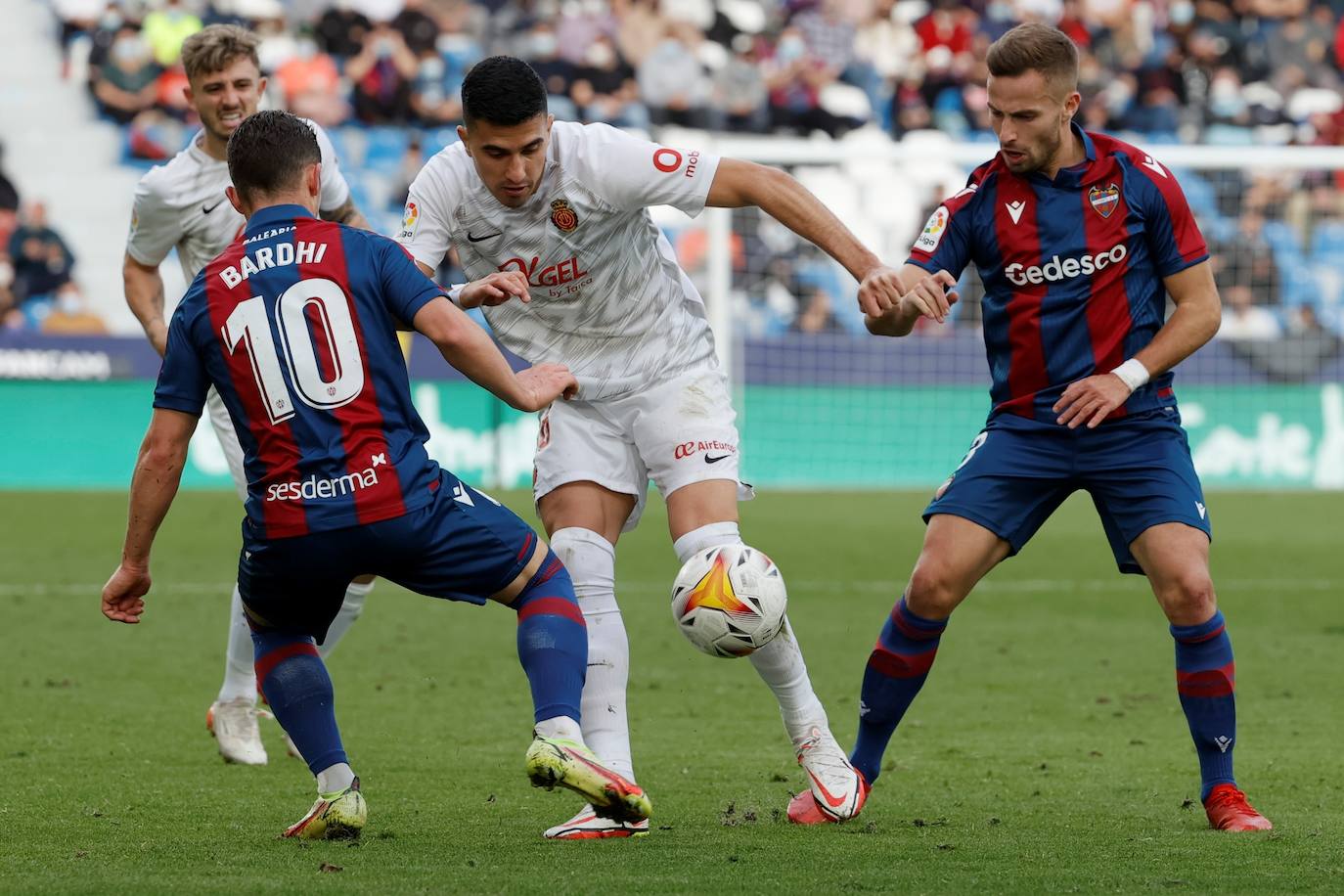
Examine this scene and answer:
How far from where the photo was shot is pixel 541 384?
4742 millimetres

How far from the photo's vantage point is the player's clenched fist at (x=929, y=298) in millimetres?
5125

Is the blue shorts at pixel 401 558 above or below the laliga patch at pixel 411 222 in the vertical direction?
below

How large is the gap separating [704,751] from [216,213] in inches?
103

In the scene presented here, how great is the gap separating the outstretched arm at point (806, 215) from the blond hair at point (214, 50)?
214 centimetres

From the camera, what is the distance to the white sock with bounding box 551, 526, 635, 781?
207 inches

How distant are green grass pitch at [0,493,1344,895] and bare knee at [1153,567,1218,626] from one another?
1.89 feet

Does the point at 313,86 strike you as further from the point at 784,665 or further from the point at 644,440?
the point at 784,665

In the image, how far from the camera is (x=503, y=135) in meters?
5.03

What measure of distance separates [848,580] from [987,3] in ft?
48.4

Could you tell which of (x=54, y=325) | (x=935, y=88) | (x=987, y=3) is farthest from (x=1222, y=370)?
(x=54, y=325)

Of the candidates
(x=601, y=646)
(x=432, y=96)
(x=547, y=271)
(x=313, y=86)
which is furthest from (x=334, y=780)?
(x=432, y=96)

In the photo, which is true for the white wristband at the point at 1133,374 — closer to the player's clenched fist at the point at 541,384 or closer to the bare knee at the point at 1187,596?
the bare knee at the point at 1187,596

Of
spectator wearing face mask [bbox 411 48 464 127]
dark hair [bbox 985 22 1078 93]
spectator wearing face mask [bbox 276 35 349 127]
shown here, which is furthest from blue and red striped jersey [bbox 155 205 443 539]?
spectator wearing face mask [bbox 411 48 464 127]

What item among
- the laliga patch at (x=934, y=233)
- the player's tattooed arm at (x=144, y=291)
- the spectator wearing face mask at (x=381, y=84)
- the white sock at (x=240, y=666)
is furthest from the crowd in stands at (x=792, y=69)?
the laliga patch at (x=934, y=233)
